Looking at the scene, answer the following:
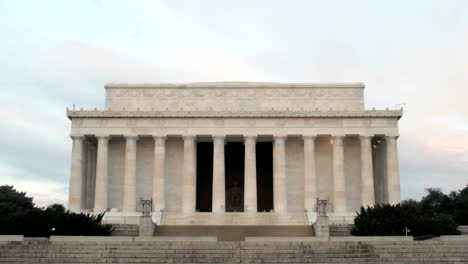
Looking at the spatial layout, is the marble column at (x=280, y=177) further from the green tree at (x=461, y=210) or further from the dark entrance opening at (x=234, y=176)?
the green tree at (x=461, y=210)

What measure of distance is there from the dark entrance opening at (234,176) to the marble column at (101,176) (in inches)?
526

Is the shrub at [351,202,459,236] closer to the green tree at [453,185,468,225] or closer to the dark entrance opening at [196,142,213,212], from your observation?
the green tree at [453,185,468,225]

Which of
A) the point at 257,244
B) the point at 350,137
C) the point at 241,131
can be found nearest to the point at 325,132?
the point at 350,137

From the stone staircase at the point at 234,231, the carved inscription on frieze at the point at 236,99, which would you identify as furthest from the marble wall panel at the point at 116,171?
the stone staircase at the point at 234,231

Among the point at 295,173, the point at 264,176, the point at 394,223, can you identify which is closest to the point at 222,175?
the point at 295,173

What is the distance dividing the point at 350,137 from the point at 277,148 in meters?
7.84

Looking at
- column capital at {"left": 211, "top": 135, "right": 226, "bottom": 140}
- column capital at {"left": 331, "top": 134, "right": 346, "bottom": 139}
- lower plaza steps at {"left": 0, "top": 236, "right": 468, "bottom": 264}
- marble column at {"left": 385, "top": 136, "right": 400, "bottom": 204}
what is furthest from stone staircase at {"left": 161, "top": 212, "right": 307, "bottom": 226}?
lower plaza steps at {"left": 0, "top": 236, "right": 468, "bottom": 264}

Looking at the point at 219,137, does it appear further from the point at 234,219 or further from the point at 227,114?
the point at 234,219

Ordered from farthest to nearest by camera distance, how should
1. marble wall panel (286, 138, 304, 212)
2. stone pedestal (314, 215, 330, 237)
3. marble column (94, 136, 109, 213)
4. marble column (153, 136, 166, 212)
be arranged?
marble wall panel (286, 138, 304, 212) < marble column (94, 136, 109, 213) < marble column (153, 136, 166, 212) < stone pedestal (314, 215, 330, 237)

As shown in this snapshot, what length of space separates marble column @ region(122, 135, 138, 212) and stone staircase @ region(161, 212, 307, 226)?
5.51 metres

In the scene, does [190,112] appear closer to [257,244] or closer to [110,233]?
[110,233]

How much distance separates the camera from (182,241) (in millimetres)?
37219

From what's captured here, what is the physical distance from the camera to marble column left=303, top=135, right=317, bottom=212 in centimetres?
6122

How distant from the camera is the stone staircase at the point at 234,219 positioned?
5575 cm
